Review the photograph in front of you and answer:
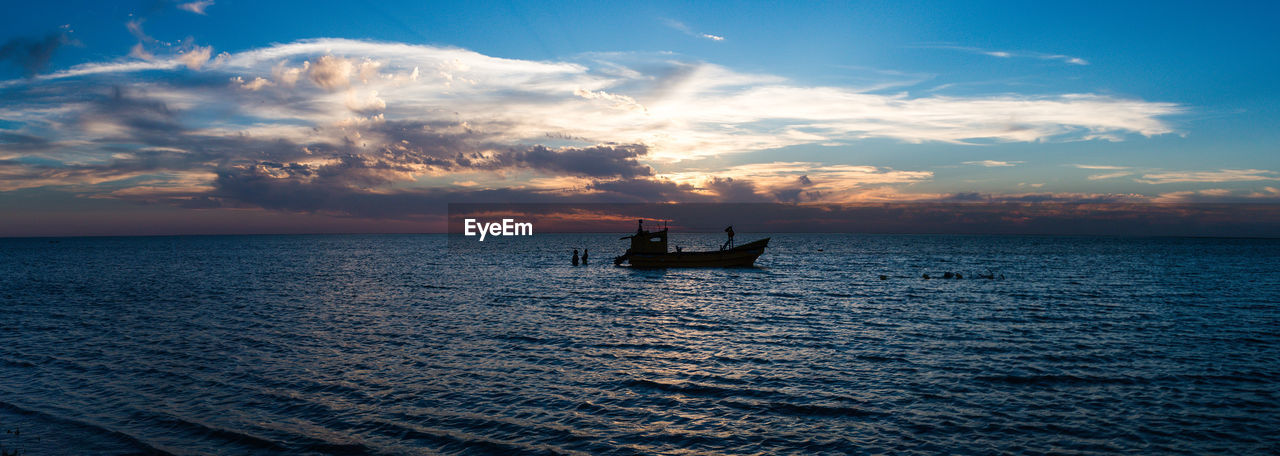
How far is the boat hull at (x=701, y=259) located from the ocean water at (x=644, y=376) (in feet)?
93.6

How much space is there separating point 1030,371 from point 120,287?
65.5 m

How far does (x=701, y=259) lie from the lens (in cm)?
6900

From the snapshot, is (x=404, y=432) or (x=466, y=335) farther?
(x=466, y=335)

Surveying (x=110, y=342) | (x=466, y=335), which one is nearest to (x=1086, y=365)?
(x=466, y=335)

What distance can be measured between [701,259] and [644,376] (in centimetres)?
4978

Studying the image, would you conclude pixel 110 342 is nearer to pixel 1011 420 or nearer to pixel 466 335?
pixel 466 335

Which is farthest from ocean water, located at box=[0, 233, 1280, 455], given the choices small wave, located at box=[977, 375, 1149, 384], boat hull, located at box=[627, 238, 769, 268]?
boat hull, located at box=[627, 238, 769, 268]

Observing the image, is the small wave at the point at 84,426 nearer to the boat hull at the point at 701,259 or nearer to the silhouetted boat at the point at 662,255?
the silhouetted boat at the point at 662,255

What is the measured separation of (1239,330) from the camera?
92.5 ft

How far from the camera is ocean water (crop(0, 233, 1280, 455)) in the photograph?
45.2 feet

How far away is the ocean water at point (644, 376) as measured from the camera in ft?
45.2

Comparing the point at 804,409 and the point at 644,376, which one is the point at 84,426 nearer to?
the point at 644,376

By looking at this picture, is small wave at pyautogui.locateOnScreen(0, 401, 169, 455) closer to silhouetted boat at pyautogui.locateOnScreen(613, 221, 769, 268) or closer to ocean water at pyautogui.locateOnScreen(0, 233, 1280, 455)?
ocean water at pyautogui.locateOnScreen(0, 233, 1280, 455)

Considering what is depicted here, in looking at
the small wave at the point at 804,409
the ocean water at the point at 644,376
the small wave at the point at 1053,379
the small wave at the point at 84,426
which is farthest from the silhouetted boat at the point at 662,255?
the small wave at the point at 84,426
